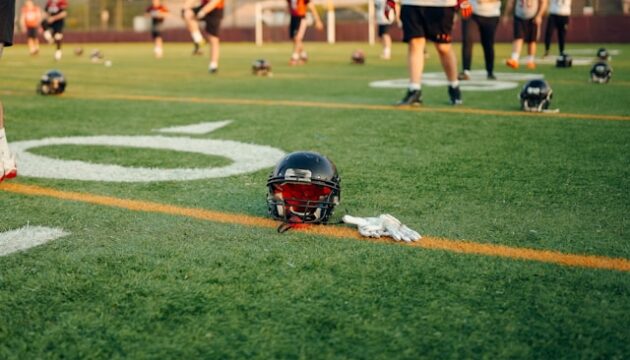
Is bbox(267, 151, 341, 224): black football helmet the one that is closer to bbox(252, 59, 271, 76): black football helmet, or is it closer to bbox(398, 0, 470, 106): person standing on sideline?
bbox(398, 0, 470, 106): person standing on sideline

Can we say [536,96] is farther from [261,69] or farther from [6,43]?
[261,69]

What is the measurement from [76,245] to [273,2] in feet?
135

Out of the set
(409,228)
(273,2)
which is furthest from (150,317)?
(273,2)

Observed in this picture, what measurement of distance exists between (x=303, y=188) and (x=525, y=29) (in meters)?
11.3

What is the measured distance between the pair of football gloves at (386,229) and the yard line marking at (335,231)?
3cm

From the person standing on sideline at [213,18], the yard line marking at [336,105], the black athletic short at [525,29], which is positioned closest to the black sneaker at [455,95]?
the yard line marking at [336,105]

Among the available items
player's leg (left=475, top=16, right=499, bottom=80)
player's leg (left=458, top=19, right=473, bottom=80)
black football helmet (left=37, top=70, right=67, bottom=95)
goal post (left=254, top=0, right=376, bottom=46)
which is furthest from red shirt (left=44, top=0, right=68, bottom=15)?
player's leg (left=475, top=16, right=499, bottom=80)

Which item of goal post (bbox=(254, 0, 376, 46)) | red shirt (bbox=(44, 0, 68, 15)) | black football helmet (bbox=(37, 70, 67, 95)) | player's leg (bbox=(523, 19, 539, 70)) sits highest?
goal post (bbox=(254, 0, 376, 46))

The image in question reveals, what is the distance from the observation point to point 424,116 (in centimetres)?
693

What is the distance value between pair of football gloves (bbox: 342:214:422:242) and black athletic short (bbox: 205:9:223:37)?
36.9ft

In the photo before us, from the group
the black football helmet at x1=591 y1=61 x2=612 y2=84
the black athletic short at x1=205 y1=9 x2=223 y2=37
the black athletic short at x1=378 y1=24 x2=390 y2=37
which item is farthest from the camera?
the black athletic short at x1=378 y1=24 x2=390 y2=37

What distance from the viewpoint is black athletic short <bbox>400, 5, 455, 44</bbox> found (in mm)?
7605

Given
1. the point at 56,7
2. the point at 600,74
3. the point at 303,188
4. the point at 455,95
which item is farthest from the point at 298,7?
the point at 303,188

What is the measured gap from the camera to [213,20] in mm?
13836
